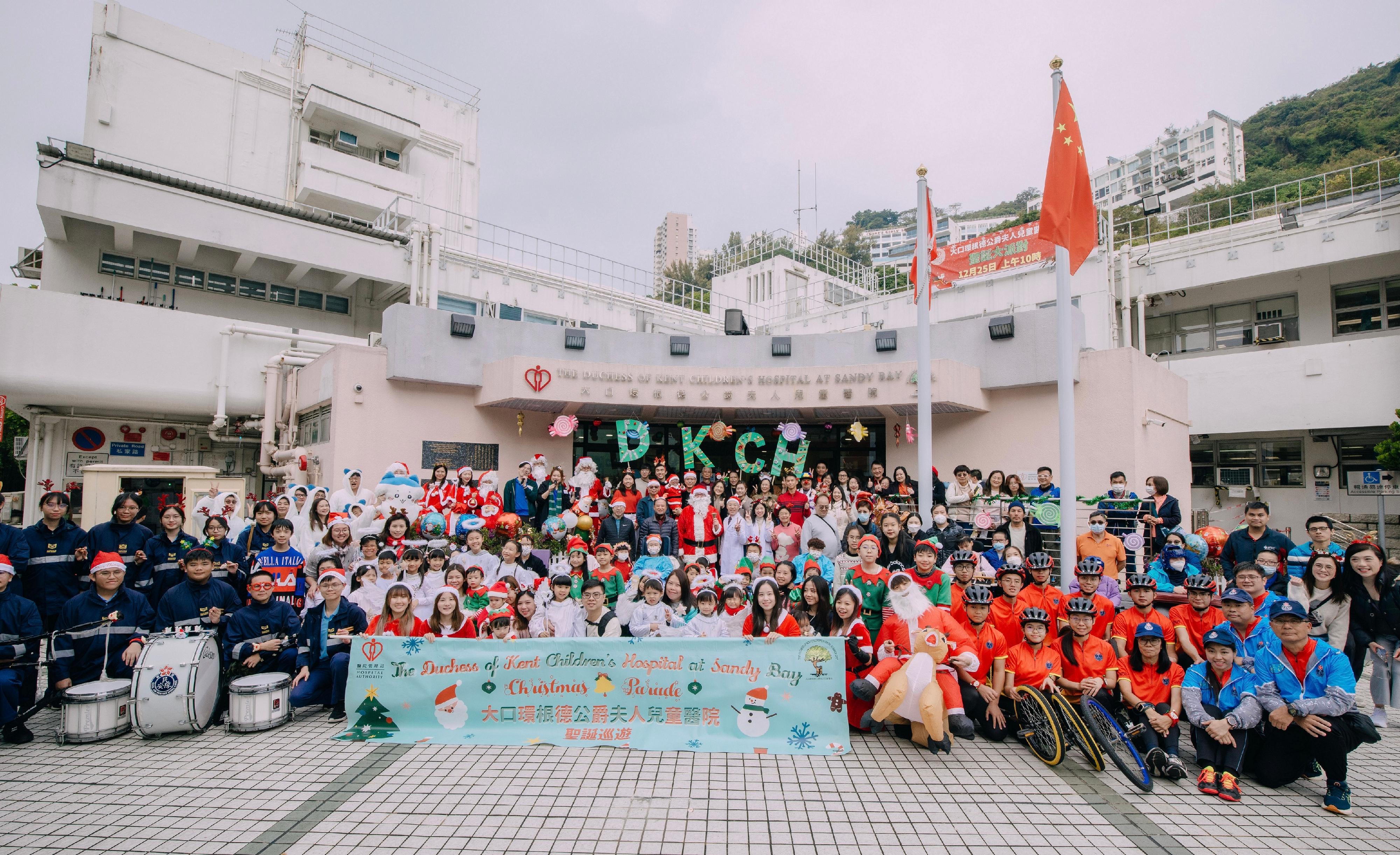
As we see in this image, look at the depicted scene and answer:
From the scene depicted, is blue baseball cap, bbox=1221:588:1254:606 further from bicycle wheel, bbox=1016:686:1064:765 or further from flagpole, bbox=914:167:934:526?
flagpole, bbox=914:167:934:526

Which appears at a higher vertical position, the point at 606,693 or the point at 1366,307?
the point at 1366,307

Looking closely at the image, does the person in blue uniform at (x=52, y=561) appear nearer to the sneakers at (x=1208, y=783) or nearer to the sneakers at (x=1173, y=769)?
the sneakers at (x=1173, y=769)

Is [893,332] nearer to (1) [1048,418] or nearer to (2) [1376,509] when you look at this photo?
(1) [1048,418]

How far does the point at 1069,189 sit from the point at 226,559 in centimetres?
1053

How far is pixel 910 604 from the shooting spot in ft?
19.7

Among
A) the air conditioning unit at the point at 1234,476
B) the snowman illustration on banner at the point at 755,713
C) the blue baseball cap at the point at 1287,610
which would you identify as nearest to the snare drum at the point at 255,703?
the snowman illustration on banner at the point at 755,713

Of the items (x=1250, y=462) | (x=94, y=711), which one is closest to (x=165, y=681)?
(x=94, y=711)

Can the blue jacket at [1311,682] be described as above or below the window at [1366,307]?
below

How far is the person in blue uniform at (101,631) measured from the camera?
579cm

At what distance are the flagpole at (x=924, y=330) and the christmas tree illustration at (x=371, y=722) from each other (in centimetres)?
732

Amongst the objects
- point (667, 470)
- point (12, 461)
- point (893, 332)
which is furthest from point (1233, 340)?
point (12, 461)

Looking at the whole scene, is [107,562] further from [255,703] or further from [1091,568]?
[1091,568]

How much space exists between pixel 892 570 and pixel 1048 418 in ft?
25.3

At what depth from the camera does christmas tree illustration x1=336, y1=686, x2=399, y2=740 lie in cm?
564
